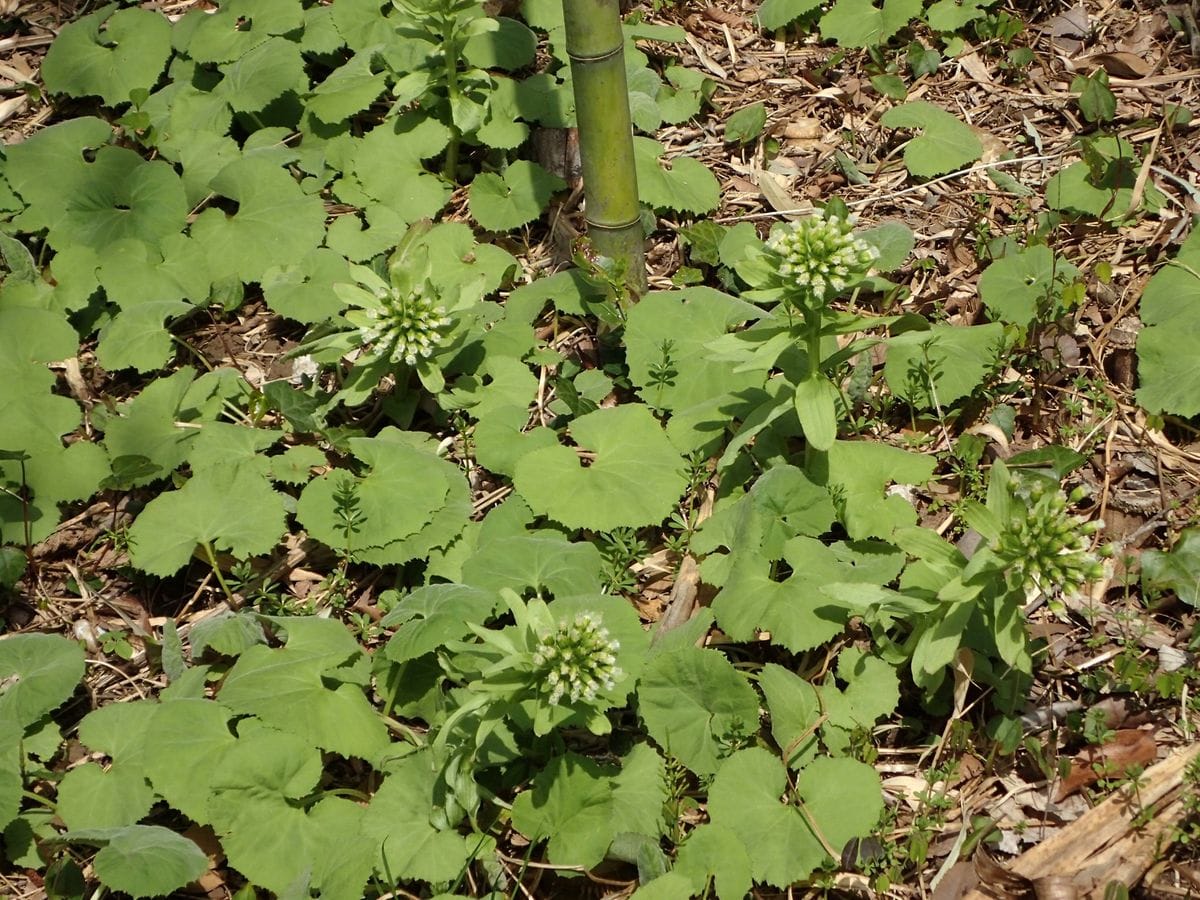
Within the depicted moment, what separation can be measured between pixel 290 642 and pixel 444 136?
1.83 m

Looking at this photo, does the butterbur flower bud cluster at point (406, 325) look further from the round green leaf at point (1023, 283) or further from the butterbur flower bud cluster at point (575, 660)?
the round green leaf at point (1023, 283)

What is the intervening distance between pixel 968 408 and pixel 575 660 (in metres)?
1.42

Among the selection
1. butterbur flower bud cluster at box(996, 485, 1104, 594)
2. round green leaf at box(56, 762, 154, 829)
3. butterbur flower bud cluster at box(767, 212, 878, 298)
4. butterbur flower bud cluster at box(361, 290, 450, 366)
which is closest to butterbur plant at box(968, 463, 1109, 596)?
butterbur flower bud cluster at box(996, 485, 1104, 594)

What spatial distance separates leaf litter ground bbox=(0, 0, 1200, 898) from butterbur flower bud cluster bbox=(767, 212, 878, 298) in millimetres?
646

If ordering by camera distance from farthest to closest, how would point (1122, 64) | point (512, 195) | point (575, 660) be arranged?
point (1122, 64), point (512, 195), point (575, 660)

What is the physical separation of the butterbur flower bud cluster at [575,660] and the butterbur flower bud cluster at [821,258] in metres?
0.90

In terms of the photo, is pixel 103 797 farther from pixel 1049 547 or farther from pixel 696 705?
pixel 1049 547

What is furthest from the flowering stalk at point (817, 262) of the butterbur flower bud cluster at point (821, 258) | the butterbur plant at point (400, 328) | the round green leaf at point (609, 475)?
the butterbur plant at point (400, 328)

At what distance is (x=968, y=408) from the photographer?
312 centimetres

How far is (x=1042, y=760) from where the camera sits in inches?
96.5

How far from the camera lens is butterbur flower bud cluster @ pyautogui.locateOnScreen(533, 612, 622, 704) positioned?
91.1 inches

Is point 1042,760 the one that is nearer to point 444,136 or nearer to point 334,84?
point 444,136

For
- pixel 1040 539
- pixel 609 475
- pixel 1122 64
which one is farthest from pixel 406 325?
pixel 1122 64

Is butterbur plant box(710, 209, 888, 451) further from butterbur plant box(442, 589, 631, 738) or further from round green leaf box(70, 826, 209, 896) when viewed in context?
round green leaf box(70, 826, 209, 896)
